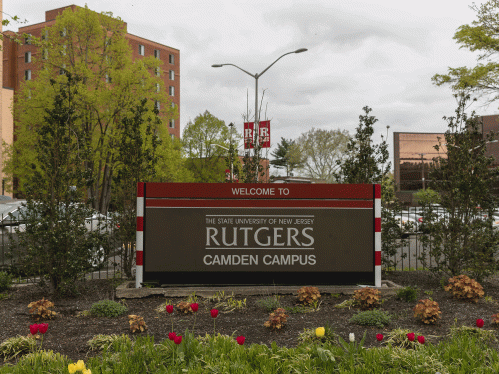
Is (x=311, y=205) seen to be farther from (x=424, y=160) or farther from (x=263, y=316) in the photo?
(x=424, y=160)

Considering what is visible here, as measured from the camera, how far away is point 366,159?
873 centimetres

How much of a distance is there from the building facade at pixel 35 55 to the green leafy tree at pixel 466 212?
42.4m

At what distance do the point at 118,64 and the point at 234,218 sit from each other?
26939 millimetres

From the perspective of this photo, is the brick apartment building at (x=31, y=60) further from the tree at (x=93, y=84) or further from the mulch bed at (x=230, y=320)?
the mulch bed at (x=230, y=320)

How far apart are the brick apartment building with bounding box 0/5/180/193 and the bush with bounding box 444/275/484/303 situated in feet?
110

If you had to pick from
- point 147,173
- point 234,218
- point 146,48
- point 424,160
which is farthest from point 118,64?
point 424,160

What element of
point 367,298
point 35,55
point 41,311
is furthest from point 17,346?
point 35,55

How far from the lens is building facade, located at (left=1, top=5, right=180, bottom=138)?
2077 inches

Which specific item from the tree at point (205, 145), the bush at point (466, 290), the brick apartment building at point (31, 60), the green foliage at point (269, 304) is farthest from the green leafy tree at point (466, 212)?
the tree at point (205, 145)

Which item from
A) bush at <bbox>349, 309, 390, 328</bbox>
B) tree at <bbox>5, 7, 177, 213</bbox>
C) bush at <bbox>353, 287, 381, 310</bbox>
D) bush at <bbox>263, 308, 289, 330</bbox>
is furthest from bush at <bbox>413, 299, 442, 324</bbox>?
tree at <bbox>5, 7, 177, 213</bbox>

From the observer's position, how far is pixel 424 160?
82.2 m

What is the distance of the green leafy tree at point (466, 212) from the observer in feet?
23.3

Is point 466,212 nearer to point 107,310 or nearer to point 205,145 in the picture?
point 107,310

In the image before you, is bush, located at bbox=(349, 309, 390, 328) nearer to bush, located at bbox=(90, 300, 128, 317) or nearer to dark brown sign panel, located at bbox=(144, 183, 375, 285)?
dark brown sign panel, located at bbox=(144, 183, 375, 285)
